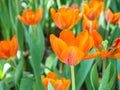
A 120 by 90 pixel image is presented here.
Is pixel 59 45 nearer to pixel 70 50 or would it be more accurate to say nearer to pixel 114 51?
pixel 70 50

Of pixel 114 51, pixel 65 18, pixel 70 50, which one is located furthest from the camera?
pixel 65 18

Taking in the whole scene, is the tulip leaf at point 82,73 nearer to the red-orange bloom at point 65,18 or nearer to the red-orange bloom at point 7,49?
the red-orange bloom at point 65,18

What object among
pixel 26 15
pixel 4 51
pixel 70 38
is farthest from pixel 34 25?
pixel 70 38

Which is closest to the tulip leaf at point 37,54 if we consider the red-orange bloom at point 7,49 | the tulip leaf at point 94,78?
the red-orange bloom at point 7,49

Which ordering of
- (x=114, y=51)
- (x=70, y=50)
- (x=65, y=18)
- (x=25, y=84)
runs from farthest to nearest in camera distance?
(x=65, y=18)
(x=25, y=84)
(x=114, y=51)
(x=70, y=50)

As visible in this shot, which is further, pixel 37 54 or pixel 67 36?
pixel 37 54

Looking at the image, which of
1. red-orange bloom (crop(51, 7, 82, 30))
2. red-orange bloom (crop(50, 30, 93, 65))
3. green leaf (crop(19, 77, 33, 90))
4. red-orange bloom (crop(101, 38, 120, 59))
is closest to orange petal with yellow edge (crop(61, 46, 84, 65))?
red-orange bloom (crop(50, 30, 93, 65))

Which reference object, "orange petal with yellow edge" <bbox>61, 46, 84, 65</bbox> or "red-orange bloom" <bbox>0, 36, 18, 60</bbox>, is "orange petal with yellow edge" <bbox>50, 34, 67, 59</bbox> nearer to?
"orange petal with yellow edge" <bbox>61, 46, 84, 65</bbox>

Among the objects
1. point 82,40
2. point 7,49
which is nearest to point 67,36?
point 82,40

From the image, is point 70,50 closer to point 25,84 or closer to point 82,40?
point 82,40

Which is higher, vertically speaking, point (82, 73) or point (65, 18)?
point (65, 18)

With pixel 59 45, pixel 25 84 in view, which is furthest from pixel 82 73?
pixel 59 45
